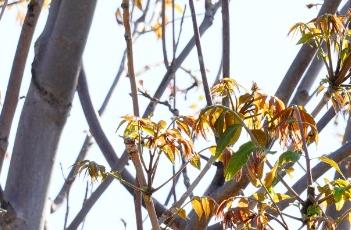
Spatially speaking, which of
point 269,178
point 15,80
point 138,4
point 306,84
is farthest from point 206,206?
point 138,4

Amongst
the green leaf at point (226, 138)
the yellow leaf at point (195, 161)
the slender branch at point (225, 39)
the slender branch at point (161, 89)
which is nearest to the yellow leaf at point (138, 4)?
the slender branch at point (161, 89)

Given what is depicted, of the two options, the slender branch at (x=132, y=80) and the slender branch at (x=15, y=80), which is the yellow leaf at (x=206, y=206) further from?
the slender branch at (x=15, y=80)

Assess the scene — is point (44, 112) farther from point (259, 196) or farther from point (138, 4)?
point (138, 4)

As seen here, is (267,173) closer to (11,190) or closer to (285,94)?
(285,94)

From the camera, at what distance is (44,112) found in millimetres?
1244

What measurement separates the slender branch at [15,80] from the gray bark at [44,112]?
2 cm

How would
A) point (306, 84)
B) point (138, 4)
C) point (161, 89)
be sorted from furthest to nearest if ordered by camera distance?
1. point (138, 4)
2. point (161, 89)
3. point (306, 84)

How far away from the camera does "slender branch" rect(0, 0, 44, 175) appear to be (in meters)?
1.28

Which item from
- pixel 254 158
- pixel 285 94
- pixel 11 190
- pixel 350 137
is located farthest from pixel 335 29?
pixel 350 137

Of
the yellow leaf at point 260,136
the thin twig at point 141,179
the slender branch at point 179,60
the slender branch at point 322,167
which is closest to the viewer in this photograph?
the thin twig at point 141,179

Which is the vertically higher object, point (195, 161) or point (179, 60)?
point (179, 60)

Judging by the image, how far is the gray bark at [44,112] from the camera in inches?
47.6

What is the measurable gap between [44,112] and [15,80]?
94mm

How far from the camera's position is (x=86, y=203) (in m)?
1.61
